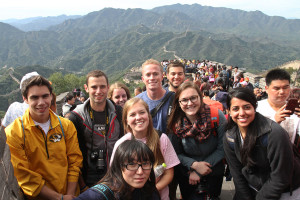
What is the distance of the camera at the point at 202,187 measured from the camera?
2.60 m

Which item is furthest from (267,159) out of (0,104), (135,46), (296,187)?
(135,46)

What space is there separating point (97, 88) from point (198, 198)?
1802 millimetres

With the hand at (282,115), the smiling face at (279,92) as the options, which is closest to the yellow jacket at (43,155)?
the hand at (282,115)

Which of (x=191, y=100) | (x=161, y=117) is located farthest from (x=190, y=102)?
(x=161, y=117)

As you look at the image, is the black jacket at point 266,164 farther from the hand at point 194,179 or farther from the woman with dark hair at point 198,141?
the hand at point 194,179

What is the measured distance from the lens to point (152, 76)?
316 cm

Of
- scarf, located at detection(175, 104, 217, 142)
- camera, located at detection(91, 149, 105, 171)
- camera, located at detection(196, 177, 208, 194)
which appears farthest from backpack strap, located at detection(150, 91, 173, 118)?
camera, located at detection(196, 177, 208, 194)

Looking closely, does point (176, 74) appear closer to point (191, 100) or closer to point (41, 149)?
point (191, 100)

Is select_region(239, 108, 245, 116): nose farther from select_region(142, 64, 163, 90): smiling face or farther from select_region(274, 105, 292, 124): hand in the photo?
select_region(142, 64, 163, 90): smiling face

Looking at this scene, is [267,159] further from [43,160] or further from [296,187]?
[43,160]

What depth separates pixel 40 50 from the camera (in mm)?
172000

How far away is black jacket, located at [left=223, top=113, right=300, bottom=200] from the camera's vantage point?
1.92 meters

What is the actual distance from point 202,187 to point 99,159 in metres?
1.26

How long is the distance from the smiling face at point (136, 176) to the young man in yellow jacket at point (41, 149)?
3.23ft
